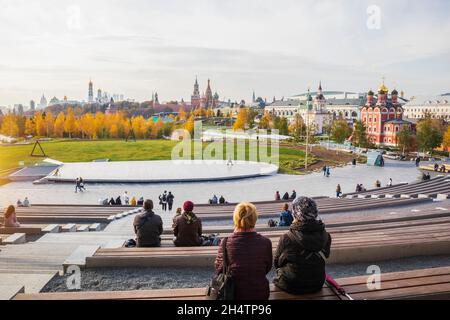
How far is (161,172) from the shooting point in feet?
102

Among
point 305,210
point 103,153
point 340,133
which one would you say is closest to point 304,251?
point 305,210

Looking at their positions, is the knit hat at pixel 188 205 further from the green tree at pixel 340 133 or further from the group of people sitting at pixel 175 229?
the green tree at pixel 340 133

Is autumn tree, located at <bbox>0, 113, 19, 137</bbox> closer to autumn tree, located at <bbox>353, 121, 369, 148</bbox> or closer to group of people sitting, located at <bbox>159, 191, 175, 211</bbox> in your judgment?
autumn tree, located at <bbox>353, 121, 369, 148</bbox>

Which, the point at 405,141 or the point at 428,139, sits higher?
the point at 428,139

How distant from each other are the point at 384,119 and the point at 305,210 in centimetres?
6602

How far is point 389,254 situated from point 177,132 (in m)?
63.6

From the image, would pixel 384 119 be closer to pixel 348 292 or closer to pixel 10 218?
pixel 10 218

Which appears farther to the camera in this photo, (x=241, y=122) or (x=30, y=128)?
(x=241, y=122)

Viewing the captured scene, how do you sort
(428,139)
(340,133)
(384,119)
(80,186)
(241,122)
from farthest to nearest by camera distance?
(241,122) → (384,119) → (340,133) → (428,139) → (80,186)

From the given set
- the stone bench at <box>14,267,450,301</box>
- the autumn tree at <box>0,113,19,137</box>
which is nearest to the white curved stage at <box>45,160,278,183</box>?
the stone bench at <box>14,267,450,301</box>

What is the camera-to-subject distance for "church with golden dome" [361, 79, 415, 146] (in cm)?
6162

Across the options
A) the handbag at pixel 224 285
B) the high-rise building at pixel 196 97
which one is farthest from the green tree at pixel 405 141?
the high-rise building at pixel 196 97
